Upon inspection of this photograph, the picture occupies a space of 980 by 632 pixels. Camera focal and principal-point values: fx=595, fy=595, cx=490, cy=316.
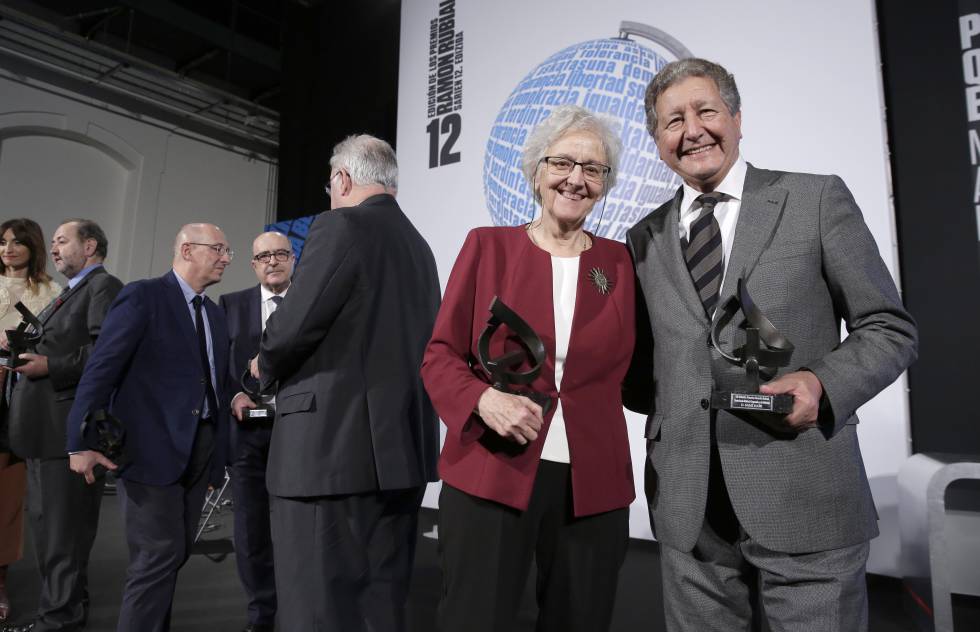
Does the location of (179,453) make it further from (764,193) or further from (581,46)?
(581,46)

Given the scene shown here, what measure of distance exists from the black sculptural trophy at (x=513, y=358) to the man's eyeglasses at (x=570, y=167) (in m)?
0.39

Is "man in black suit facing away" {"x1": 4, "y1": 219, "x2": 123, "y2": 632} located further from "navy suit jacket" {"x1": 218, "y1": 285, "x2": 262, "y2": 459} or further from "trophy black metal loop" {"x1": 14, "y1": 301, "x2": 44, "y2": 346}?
"navy suit jacket" {"x1": 218, "y1": 285, "x2": 262, "y2": 459}

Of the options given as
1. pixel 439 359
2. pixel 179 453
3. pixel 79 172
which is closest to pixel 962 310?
pixel 439 359

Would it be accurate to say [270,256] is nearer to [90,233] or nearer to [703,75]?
[90,233]

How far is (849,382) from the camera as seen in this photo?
0.98m

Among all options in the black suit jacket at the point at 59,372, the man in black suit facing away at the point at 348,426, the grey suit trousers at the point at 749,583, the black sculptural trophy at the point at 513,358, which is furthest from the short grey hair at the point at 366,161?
the black suit jacket at the point at 59,372

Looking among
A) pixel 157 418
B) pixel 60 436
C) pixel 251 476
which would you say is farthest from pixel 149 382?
pixel 60 436

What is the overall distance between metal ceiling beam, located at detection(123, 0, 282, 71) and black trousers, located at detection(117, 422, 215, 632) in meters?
7.85

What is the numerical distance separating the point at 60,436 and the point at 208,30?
7.62 metres

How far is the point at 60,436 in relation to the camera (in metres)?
2.74

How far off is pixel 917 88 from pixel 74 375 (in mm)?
4490

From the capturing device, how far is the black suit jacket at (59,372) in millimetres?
2748

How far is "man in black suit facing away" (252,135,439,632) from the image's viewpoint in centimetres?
169

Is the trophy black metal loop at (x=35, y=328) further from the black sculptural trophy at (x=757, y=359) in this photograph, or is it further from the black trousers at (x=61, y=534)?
the black sculptural trophy at (x=757, y=359)
